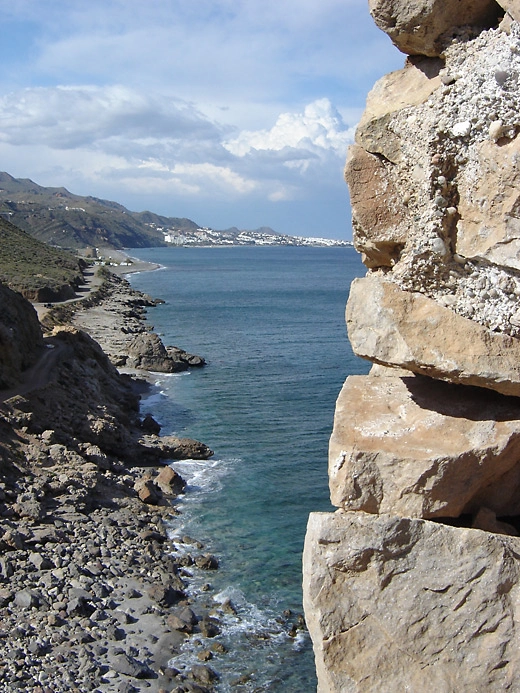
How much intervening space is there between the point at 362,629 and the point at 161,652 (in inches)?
533

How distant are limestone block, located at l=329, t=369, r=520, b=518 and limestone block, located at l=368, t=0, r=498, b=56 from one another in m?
3.78

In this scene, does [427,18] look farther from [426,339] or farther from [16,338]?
[16,338]

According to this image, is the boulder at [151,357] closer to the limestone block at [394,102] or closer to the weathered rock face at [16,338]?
the weathered rock face at [16,338]

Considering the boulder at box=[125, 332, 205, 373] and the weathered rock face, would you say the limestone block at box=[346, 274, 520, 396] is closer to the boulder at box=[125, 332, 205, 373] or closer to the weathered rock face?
the weathered rock face

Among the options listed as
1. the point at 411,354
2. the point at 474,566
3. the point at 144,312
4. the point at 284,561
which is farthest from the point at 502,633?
the point at 144,312

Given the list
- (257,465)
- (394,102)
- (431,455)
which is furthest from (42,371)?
(431,455)

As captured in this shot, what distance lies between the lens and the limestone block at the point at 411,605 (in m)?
7.37

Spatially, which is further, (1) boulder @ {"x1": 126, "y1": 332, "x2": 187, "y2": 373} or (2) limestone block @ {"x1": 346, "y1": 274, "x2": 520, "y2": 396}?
(1) boulder @ {"x1": 126, "y1": 332, "x2": 187, "y2": 373}

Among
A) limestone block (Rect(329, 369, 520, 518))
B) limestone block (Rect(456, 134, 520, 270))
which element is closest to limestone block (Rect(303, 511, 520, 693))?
limestone block (Rect(329, 369, 520, 518))

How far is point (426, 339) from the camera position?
7613 millimetres

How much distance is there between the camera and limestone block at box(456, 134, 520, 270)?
7000 mm

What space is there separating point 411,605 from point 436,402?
2166mm

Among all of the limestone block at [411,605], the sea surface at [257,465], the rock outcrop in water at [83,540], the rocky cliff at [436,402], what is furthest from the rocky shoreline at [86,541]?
the rocky cliff at [436,402]

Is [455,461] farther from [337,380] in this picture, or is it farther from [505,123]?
[337,380]
